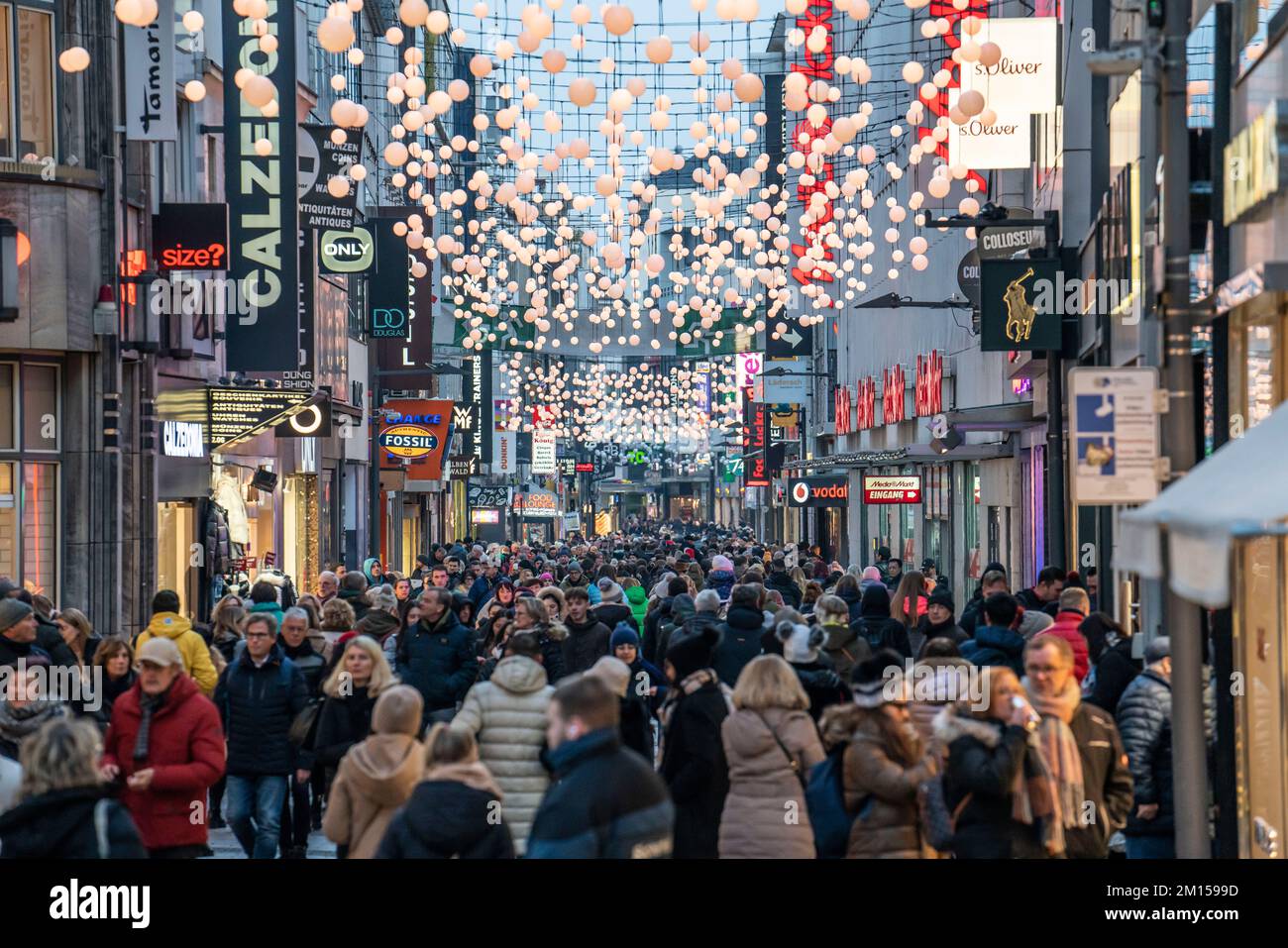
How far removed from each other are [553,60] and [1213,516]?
9.42m

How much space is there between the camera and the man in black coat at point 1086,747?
9078 mm

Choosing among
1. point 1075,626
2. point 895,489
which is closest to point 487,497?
point 895,489

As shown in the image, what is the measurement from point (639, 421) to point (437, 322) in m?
82.4

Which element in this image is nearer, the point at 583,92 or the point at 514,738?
the point at 514,738

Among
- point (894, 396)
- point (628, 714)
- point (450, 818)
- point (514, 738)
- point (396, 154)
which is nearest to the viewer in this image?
point (450, 818)

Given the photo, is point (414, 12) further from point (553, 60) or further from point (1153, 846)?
point (1153, 846)

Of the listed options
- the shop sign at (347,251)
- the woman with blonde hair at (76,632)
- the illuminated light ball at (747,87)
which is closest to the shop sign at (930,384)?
the shop sign at (347,251)

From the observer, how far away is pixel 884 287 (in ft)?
167

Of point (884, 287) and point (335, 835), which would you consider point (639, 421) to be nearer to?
point (884, 287)

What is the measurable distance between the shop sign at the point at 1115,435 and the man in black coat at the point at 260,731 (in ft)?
16.8

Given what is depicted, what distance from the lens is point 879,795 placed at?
8867 mm

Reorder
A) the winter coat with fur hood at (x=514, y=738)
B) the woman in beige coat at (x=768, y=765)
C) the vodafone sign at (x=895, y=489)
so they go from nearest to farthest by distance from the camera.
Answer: the woman in beige coat at (x=768, y=765)
the winter coat with fur hood at (x=514, y=738)
the vodafone sign at (x=895, y=489)

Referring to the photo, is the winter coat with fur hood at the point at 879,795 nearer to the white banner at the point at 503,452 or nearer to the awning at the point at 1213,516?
the awning at the point at 1213,516

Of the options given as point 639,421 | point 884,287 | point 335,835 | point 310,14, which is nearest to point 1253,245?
point 335,835
